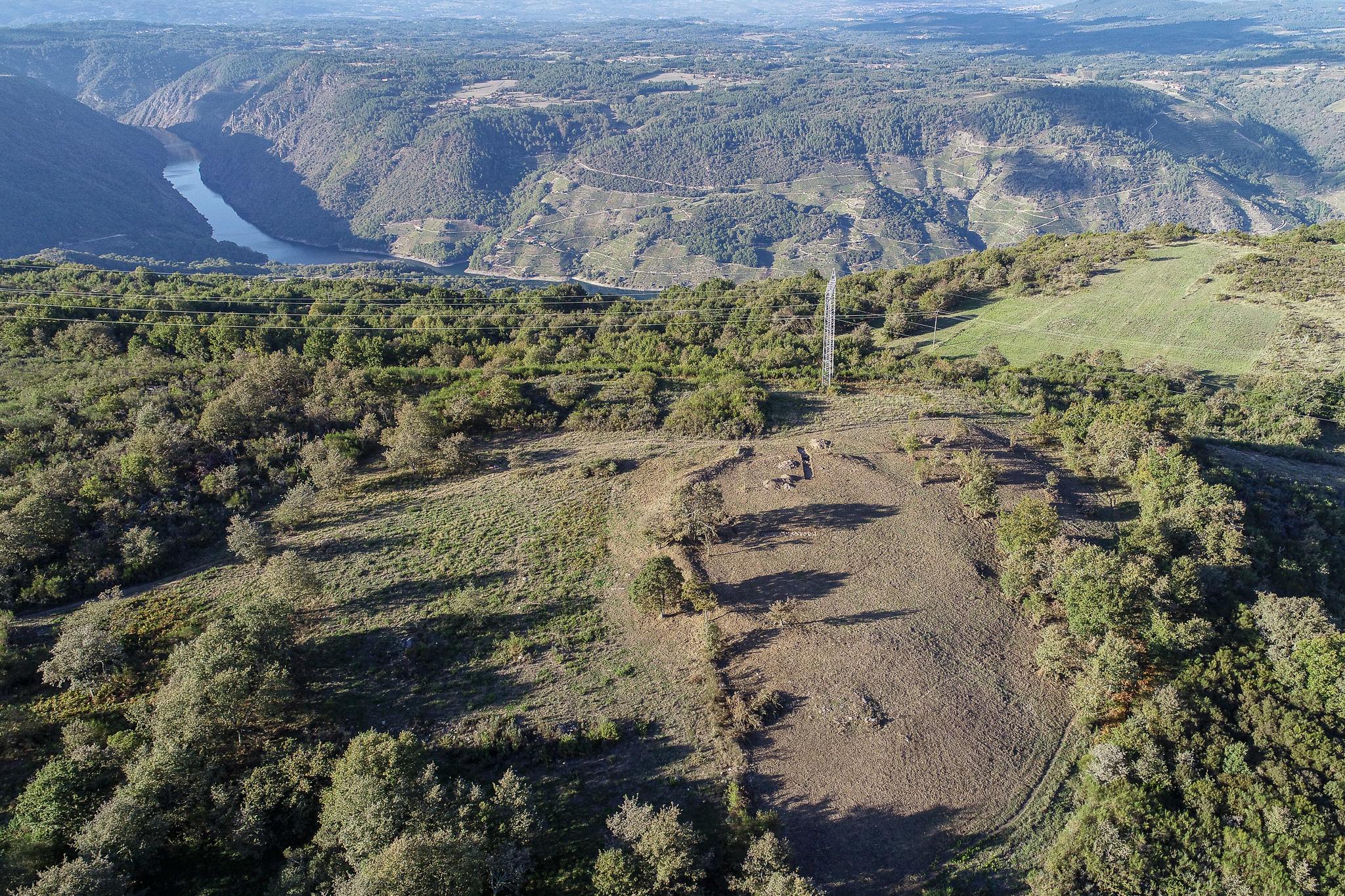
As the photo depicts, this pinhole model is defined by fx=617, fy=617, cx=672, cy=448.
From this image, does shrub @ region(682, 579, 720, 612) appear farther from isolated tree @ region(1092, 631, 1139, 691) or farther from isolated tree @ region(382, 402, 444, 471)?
isolated tree @ region(382, 402, 444, 471)

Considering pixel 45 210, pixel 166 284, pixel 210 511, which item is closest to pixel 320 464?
pixel 210 511

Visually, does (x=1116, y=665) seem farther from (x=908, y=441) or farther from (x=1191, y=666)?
(x=908, y=441)

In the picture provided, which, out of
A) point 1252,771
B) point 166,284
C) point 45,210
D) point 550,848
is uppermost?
point 45,210

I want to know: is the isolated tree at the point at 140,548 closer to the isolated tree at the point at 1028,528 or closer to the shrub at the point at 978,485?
the shrub at the point at 978,485

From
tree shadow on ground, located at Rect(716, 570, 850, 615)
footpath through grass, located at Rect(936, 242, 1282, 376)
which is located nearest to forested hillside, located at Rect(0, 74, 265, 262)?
footpath through grass, located at Rect(936, 242, 1282, 376)

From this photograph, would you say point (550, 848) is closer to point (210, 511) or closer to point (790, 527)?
point (790, 527)

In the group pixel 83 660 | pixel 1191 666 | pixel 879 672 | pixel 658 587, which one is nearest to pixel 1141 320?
pixel 1191 666

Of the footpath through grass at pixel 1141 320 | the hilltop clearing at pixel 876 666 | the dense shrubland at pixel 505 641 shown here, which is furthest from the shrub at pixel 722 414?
the footpath through grass at pixel 1141 320

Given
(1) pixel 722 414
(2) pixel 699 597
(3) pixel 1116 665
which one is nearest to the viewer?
(3) pixel 1116 665
